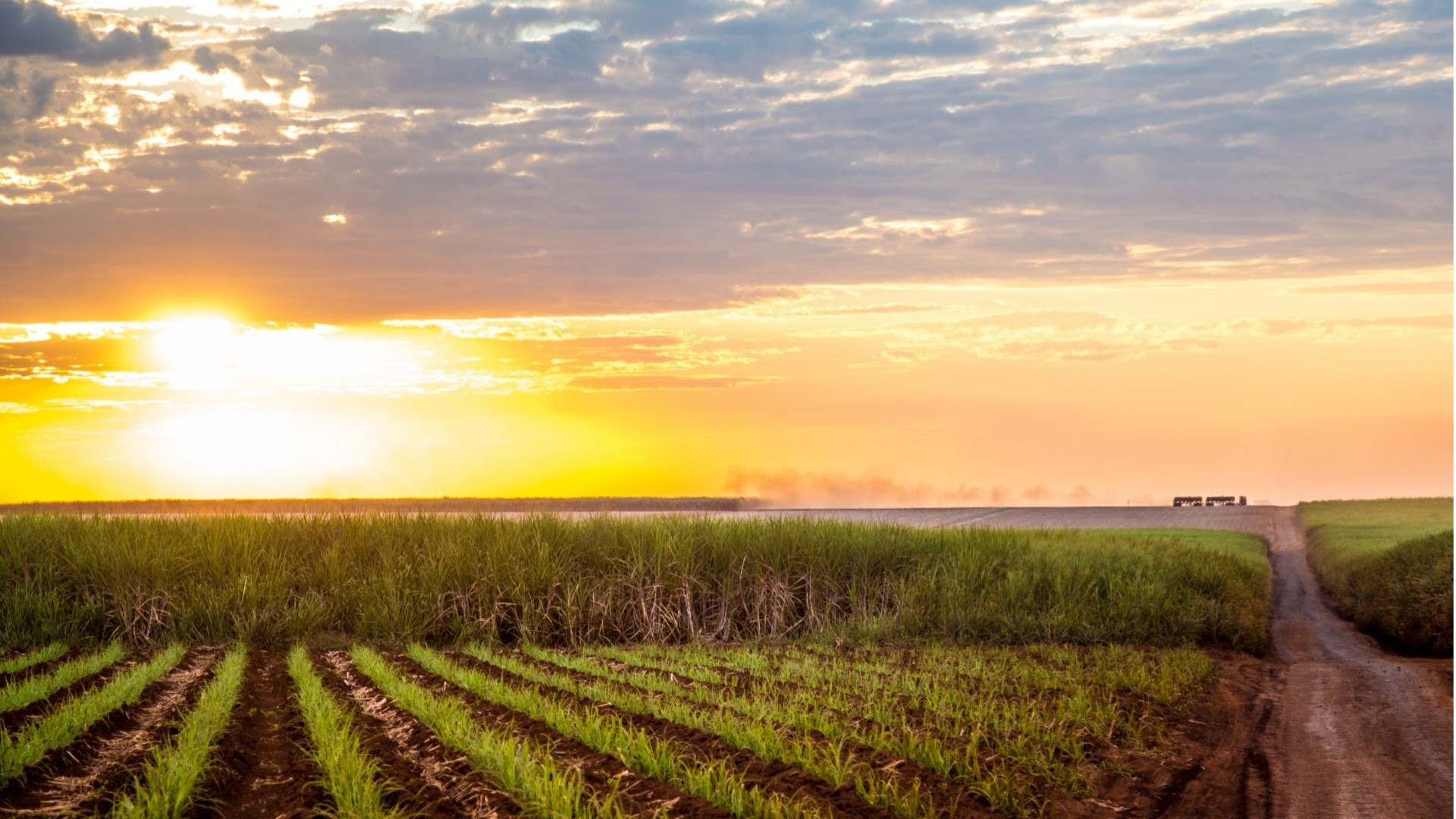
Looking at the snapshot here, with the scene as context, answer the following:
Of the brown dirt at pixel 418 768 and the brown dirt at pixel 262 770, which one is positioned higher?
the brown dirt at pixel 418 768

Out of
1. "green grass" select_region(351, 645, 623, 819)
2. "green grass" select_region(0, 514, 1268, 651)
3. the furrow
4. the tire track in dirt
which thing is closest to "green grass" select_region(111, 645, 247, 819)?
"green grass" select_region(351, 645, 623, 819)

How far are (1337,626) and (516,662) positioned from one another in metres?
17.1

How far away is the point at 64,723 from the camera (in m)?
9.59

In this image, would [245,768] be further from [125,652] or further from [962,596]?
[962,596]

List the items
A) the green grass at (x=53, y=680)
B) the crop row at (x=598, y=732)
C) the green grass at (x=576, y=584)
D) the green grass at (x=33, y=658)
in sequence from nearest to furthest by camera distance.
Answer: the crop row at (x=598, y=732) → the green grass at (x=53, y=680) → the green grass at (x=33, y=658) → the green grass at (x=576, y=584)

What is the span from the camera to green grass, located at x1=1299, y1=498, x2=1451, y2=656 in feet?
62.3

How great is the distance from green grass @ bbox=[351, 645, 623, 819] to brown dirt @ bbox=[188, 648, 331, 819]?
1.04 metres

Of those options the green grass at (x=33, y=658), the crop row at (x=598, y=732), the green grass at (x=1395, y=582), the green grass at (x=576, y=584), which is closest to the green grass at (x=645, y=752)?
the crop row at (x=598, y=732)

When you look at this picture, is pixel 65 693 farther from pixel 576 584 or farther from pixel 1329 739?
pixel 1329 739

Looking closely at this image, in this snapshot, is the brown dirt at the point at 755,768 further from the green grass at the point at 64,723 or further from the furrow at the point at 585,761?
the green grass at the point at 64,723

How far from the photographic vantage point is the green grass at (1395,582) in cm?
1900

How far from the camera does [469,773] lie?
788 cm

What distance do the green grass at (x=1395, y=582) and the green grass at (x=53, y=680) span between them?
19995 millimetres

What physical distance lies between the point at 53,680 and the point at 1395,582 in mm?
20970
